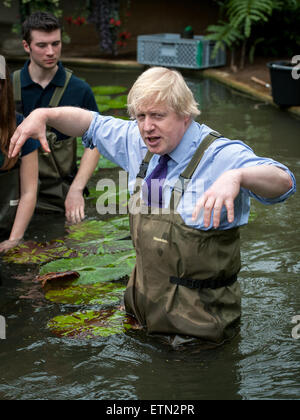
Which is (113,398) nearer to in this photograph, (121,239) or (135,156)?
(135,156)

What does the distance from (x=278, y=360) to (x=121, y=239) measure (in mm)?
1520

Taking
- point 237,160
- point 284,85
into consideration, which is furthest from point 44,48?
point 284,85

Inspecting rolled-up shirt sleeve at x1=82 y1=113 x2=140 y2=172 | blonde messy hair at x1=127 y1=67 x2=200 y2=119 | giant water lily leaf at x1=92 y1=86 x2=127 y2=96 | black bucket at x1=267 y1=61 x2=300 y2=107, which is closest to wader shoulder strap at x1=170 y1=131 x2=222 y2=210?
blonde messy hair at x1=127 y1=67 x2=200 y2=119

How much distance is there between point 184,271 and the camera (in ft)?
9.06

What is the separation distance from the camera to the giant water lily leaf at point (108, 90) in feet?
29.2

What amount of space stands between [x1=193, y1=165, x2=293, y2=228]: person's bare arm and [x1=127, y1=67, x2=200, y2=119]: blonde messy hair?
40 cm

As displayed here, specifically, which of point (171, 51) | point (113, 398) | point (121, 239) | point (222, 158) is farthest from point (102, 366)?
point (171, 51)

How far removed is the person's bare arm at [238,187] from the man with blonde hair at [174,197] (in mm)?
43

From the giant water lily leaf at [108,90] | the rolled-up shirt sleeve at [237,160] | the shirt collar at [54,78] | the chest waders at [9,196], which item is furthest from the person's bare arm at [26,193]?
the giant water lily leaf at [108,90]

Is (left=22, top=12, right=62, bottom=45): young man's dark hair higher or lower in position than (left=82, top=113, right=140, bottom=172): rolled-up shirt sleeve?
higher

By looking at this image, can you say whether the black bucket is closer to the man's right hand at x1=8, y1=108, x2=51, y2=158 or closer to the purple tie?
the purple tie

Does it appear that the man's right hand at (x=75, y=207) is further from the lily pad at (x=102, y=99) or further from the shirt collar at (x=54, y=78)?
the lily pad at (x=102, y=99)

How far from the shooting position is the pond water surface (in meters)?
2.77
